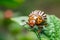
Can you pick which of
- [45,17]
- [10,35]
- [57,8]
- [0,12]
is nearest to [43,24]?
[45,17]

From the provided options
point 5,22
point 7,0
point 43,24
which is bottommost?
point 43,24

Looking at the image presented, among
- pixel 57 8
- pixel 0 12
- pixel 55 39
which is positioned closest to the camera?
pixel 55 39

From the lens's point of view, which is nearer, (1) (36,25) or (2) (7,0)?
(1) (36,25)

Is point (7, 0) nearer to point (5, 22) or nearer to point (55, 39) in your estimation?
point (5, 22)

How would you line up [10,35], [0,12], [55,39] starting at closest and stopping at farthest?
1. [55,39]
2. [10,35]
3. [0,12]

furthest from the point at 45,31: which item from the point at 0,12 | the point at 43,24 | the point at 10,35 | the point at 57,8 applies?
the point at 57,8

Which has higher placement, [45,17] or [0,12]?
[0,12]

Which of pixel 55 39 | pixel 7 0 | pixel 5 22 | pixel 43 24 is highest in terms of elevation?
pixel 7 0

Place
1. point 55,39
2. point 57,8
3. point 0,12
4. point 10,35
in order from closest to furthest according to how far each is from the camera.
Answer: point 55,39 → point 10,35 → point 0,12 → point 57,8

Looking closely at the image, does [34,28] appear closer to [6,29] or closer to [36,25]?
[36,25]
